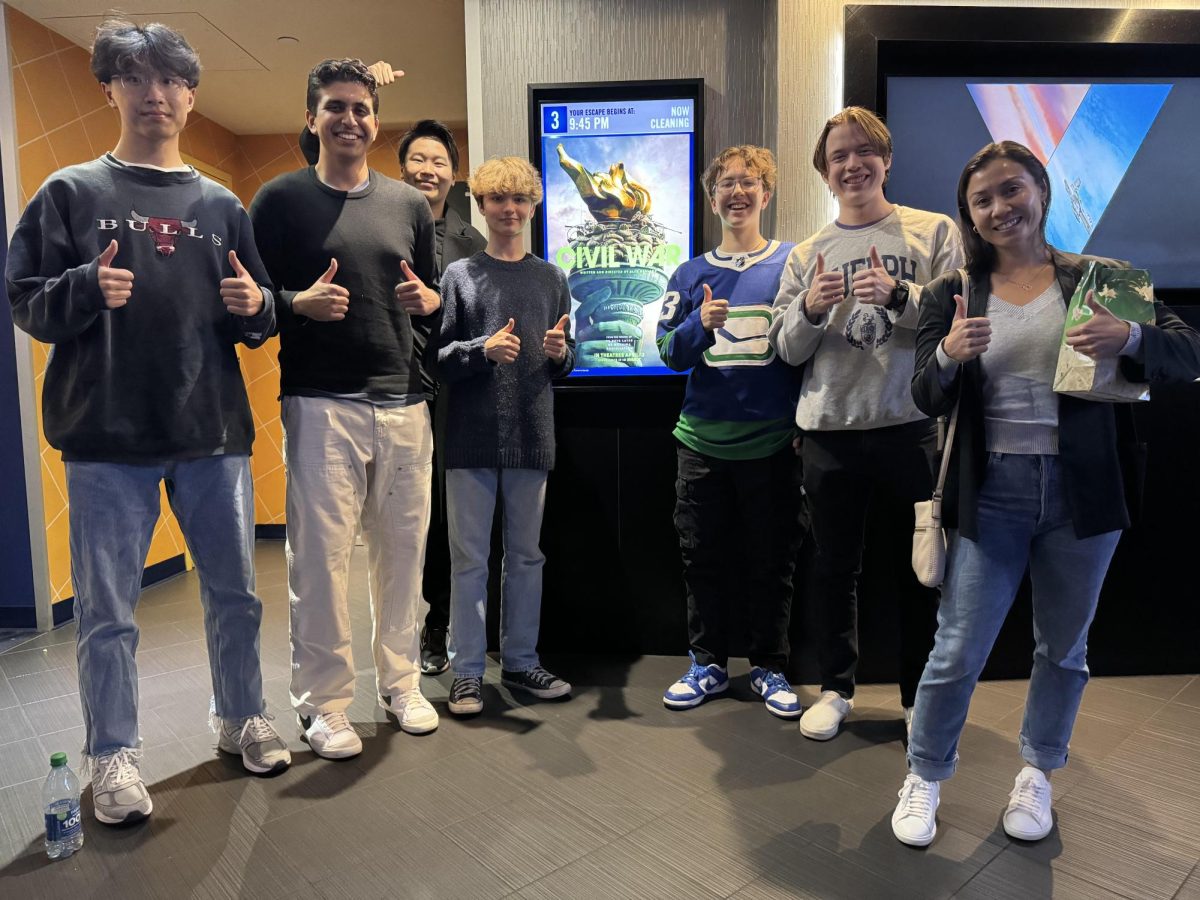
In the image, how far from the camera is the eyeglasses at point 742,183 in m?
2.31

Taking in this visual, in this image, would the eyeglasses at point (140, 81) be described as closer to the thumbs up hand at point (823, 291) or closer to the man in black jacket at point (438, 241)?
the man in black jacket at point (438, 241)

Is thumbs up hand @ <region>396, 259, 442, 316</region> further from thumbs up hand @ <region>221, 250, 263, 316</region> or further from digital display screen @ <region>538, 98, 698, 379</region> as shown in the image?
digital display screen @ <region>538, 98, 698, 379</region>

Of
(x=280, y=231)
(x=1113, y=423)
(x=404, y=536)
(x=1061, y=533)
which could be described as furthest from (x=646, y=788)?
(x=280, y=231)

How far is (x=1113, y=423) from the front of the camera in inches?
61.1

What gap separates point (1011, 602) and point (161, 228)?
2.10 meters

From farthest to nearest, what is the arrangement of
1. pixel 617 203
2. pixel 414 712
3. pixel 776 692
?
pixel 617 203
pixel 776 692
pixel 414 712

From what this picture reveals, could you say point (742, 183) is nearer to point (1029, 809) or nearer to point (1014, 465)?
point (1014, 465)

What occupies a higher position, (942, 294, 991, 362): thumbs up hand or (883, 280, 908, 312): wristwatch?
(883, 280, 908, 312): wristwatch

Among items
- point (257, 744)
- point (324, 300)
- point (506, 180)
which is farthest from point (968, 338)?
point (257, 744)

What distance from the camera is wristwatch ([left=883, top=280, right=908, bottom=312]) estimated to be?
1.92 m

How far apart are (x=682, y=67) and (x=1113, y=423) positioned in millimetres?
1985

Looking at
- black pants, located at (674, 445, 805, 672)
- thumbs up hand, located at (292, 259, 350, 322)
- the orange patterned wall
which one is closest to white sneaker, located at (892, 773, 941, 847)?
black pants, located at (674, 445, 805, 672)

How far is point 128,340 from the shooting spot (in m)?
1.79

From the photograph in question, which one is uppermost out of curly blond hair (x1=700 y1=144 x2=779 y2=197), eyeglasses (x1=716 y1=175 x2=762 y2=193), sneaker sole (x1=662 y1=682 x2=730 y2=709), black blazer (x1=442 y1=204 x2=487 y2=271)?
curly blond hair (x1=700 y1=144 x2=779 y2=197)
